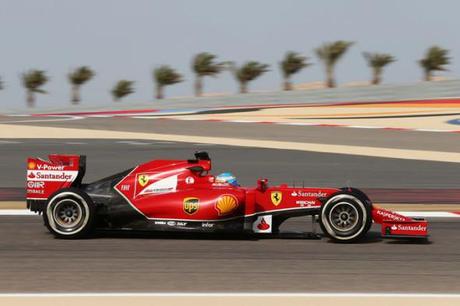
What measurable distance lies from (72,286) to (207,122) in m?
20.6

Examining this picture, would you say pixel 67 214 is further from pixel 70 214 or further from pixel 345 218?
pixel 345 218

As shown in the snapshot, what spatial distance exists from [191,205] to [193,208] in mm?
36

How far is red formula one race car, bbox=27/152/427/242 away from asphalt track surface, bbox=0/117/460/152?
1154 centimetres

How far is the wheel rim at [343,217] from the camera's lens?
845 cm

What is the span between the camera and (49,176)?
8.86m

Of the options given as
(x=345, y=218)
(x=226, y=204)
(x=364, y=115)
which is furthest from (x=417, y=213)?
(x=364, y=115)

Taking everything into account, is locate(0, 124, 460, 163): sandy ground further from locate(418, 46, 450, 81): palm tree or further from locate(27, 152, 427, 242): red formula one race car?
locate(418, 46, 450, 81): palm tree

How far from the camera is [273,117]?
31484mm

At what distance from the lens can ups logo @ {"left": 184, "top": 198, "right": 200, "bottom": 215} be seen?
860 cm

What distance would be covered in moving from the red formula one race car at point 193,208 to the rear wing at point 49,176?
99mm

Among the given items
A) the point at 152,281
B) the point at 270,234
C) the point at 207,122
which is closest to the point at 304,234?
the point at 270,234

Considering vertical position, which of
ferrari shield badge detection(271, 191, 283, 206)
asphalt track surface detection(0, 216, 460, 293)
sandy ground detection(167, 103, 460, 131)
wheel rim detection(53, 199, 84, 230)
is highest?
sandy ground detection(167, 103, 460, 131)

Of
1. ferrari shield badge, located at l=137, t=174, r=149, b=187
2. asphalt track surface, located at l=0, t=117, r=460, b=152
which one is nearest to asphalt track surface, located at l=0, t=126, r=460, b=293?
ferrari shield badge, located at l=137, t=174, r=149, b=187

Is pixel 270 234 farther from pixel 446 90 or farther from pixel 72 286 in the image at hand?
pixel 446 90
